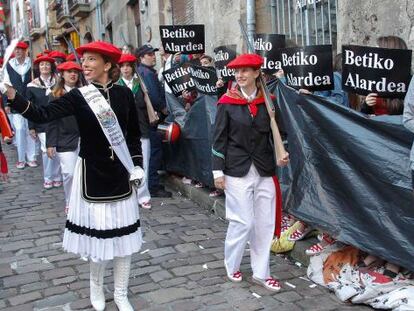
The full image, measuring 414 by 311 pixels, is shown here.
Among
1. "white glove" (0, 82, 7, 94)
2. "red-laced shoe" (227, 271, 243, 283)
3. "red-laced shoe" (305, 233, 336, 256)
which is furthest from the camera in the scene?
"red-laced shoe" (305, 233, 336, 256)

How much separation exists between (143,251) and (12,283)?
127 centimetres

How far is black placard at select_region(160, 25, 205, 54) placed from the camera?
26.5 feet

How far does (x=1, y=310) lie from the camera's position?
412cm

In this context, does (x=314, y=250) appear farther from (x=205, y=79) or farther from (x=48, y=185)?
(x=48, y=185)

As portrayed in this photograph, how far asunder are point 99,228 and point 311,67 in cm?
251

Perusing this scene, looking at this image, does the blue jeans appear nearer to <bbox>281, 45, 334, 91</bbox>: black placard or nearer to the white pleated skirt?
<bbox>281, 45, 334, 91</bbox>: black placard

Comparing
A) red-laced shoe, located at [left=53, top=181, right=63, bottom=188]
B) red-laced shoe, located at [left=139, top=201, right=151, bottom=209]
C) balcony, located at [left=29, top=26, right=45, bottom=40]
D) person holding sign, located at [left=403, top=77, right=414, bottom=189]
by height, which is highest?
balcony, located at [left=29, top=26, right=45, bottom=40]

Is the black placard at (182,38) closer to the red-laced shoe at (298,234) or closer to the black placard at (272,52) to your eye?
the black placard at (272,52)

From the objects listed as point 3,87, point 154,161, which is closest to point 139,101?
point 154,161

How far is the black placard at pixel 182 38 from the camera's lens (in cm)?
809

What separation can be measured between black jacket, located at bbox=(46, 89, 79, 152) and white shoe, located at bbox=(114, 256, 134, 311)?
2.72 m

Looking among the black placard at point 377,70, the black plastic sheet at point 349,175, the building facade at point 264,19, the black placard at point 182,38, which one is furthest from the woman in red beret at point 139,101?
the black placard at point 377,70

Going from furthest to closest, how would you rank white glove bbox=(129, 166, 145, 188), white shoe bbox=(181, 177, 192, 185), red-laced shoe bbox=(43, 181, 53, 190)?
red-laced shoe bbox=(43, 181, 53, 190) < white shoe bbox=(181, 177, 192, 185) < white glove bbox=(129, 166, 145, 188)

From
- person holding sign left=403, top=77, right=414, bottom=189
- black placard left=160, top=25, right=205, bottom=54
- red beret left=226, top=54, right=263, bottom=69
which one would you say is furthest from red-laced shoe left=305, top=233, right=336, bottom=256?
black placard left=160, top=25, right=205, bottom=54
